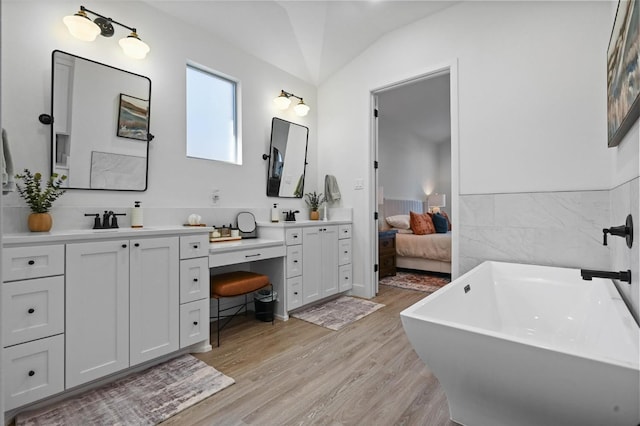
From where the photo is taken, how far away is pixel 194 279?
7.73 ft

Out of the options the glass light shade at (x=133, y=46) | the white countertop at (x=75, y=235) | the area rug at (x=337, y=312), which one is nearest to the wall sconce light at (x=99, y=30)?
the glass light shade at (x=133, y=46)

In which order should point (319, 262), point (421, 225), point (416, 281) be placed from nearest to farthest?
point (319, 262)
point (416, 281)
point (421, 225)

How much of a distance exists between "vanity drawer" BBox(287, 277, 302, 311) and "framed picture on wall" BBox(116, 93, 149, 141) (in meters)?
1.72

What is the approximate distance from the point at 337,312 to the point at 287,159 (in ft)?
5.66

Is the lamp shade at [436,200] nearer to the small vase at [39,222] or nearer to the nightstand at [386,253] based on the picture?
the nightstand at [386,253]

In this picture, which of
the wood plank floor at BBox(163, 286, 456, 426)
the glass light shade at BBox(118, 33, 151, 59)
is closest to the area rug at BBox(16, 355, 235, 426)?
the wood plank floor at BBox(163, 286, 456, 426)

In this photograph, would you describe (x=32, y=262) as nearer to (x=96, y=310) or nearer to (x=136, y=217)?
(x=96, y=310)

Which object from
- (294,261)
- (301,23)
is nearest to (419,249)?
(294,261)

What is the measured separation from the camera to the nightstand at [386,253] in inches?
181

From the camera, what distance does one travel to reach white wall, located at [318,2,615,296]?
242 centimetres

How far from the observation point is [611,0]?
2285mm

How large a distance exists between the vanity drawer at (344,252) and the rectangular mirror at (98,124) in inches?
79.7

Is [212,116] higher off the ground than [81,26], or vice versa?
[81,26]

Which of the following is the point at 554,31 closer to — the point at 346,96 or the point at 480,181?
the point at 480,181
